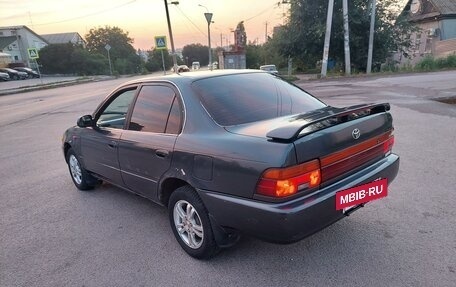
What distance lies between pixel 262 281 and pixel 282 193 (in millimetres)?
814

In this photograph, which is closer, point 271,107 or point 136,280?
point 136,280

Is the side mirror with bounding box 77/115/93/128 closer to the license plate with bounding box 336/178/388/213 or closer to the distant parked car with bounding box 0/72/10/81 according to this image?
the license plate with bounding box 336/178/388/213

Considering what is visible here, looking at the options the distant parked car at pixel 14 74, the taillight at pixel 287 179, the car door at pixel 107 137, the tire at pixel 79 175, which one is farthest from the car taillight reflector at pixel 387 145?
the distant parked car at pixel 14 74

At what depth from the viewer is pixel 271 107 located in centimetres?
354

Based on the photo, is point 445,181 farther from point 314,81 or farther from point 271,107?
point 314,81

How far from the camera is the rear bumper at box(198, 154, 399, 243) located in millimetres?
2570

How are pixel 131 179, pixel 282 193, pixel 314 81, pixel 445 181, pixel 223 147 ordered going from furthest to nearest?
1. pixel 314 81
2. pixel 445 181
3. pixel 131 179
4. pixel 223 147
5. pixel 282 193

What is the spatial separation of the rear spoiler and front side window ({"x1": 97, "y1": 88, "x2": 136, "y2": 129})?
2003 millimetres

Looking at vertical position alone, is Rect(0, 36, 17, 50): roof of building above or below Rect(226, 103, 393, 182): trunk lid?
above

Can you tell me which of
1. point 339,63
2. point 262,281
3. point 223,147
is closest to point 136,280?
point 262,281

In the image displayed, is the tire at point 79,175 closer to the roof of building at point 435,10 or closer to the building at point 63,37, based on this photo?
the roof of building at point 435,10

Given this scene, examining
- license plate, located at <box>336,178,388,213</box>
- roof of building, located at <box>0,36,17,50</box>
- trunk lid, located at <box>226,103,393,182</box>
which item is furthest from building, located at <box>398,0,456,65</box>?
roof of building, located at <box>0,36,17,50</box>

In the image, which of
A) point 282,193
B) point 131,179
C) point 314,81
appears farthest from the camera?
point 314,81

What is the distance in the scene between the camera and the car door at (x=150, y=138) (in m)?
3.40
